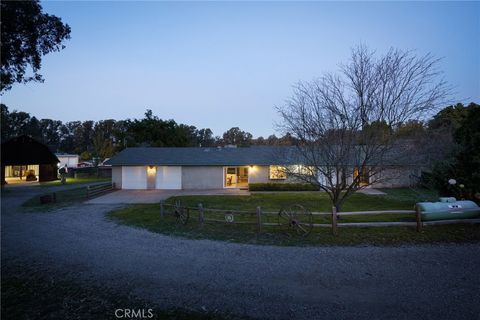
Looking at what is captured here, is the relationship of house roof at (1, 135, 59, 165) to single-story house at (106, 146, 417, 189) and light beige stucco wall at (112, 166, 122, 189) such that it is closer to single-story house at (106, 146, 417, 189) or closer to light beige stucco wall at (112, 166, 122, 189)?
single-story house at (106, 146, 417, 189)

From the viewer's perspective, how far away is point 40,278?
23.3 ft

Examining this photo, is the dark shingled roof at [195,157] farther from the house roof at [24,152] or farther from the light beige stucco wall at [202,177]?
the house roof at [24,152]

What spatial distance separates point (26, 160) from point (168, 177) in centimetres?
2074

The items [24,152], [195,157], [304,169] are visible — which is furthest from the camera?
[24,152]

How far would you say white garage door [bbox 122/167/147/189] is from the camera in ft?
91.5

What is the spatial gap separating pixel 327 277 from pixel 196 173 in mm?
21842

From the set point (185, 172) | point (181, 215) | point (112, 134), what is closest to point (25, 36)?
point (181, 215)

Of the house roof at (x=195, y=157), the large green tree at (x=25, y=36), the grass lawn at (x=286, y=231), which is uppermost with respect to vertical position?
the large green tree at (x=25, y=36)

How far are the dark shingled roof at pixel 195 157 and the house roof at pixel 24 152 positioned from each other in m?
14.6

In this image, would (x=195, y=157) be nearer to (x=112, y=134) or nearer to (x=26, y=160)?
(x=26, y=160)

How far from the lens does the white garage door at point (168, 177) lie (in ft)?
90.9

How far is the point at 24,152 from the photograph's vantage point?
115ft

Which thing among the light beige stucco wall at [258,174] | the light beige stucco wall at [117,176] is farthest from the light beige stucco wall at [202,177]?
the light beige stucco wall at [117,176]

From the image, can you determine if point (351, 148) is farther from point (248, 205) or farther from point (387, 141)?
point (248, 205)
